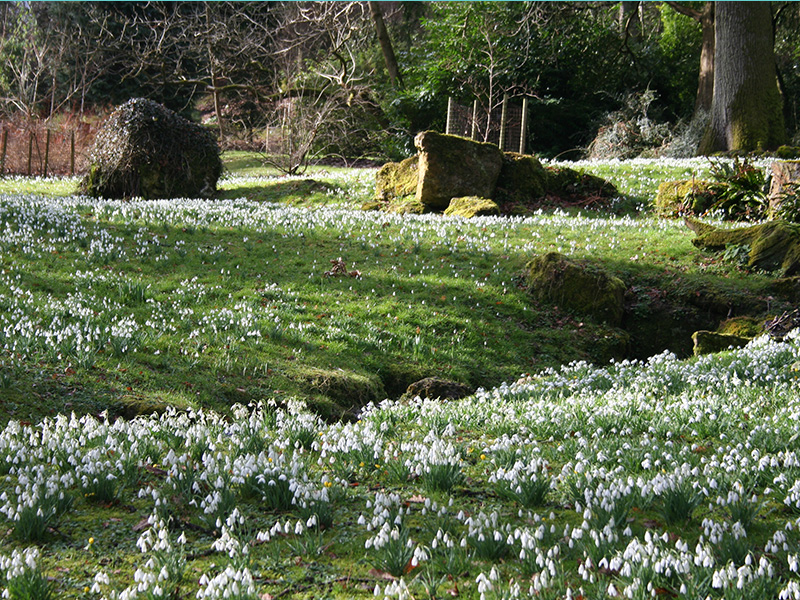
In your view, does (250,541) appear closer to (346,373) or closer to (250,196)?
(346,373)

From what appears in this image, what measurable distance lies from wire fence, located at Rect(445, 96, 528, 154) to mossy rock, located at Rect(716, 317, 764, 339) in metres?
16.1

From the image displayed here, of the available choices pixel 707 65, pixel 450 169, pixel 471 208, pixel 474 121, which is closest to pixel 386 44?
pixel 474 121

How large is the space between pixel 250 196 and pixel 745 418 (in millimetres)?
20117

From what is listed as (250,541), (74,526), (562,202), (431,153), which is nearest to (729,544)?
(250,541)

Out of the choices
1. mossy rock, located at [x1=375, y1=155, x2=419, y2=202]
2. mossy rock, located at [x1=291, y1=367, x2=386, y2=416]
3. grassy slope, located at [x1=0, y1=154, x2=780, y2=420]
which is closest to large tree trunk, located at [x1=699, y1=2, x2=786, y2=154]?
grassy slope, located at [x1=0, y1=154, x2=780, y2=420]

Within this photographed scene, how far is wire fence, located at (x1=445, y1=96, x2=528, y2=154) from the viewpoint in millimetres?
26234

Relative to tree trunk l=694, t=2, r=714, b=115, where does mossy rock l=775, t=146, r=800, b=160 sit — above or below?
below

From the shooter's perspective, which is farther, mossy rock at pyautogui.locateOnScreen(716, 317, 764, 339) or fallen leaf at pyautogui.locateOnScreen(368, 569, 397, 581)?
mossy rock at pyautogui.locateOnScreen(716, 317, 764, 339)

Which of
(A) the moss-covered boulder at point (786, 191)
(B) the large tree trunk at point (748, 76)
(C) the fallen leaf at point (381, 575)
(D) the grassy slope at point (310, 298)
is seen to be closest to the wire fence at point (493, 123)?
(B) the large tree trunk at point (748, 76)

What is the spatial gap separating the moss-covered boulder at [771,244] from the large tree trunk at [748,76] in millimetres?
12258

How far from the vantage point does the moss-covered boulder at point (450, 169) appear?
19.1 meters

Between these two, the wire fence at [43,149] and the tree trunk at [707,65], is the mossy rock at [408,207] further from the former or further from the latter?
the wire fence at [43,149]

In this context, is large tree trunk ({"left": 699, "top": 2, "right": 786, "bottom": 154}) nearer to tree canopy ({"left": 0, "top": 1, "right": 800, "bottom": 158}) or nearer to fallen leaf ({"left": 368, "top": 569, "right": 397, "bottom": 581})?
tree canopy ({"left": 0, "top": 1, "right": 800, "bottom": 158})

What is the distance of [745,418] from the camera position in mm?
6191
